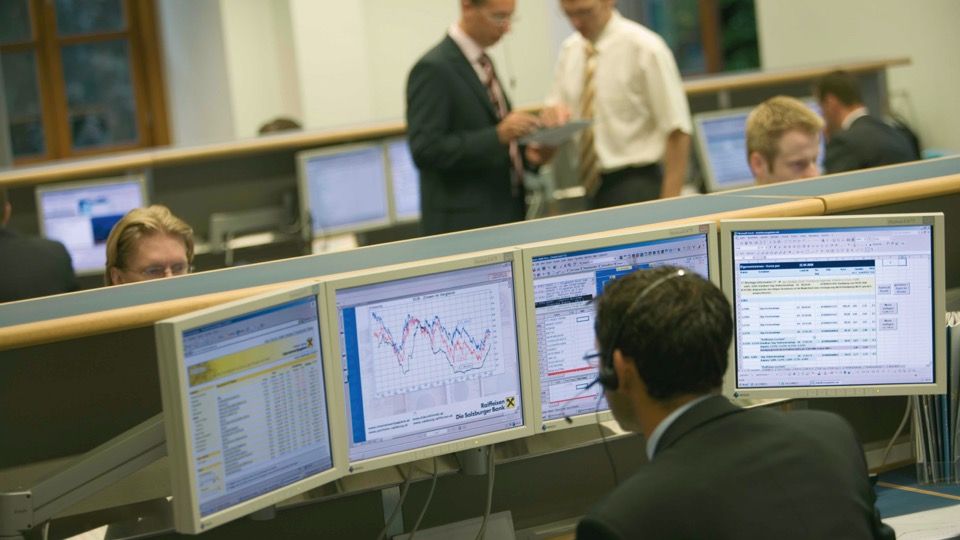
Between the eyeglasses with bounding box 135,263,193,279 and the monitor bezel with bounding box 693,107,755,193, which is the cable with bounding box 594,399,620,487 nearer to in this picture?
the eyeglasses with bounding box 135,263,193,279

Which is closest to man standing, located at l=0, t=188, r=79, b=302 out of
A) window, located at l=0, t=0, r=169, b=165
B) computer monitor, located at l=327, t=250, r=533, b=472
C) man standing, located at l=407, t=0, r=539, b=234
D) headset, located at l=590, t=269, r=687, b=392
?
man standing, located at l=407, t=0, r=539, b=234

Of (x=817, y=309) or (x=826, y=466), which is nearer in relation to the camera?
(x=826, y=466)

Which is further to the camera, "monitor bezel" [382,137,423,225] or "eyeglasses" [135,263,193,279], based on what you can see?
"monitor bezel" [382,137,423,225]

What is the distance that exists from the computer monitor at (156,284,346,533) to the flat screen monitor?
14.1 feet

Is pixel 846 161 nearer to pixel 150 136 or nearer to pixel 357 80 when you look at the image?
pixel 357 80

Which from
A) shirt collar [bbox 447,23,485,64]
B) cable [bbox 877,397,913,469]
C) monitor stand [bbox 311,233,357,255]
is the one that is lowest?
cable [bbox 877,397,913,469]

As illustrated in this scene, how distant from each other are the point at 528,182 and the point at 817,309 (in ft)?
12.4

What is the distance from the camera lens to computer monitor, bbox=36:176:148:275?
5809 millimetres

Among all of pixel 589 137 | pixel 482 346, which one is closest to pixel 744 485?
pixel 482 346

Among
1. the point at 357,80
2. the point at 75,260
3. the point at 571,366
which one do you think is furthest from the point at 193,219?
the point at 571,366

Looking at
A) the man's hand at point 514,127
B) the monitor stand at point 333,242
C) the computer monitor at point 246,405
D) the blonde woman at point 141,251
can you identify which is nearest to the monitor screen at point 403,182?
the monitor stand at point 333,242

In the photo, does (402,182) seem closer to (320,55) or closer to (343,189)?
(343,189)

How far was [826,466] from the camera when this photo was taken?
1742mm

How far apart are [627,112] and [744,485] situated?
10.2ft
